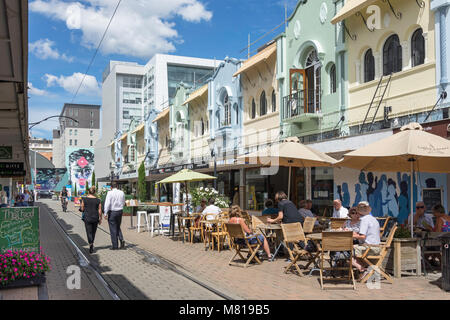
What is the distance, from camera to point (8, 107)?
11.1 m

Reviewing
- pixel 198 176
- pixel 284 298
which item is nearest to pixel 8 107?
pixel 198 176

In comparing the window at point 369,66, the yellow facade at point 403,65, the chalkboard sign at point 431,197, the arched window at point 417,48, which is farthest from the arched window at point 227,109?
the chalkboard sign at point 431,197

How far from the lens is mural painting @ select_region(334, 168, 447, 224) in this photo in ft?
39.1

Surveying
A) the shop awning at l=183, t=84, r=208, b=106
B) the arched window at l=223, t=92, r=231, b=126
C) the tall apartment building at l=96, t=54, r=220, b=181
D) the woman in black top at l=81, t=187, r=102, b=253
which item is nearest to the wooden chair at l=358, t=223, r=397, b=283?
the woman in black top at l=81, t=187, r=102, b=253

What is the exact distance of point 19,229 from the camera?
27.0 feet

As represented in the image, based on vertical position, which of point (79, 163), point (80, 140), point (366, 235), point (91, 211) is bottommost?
point (366, 235)

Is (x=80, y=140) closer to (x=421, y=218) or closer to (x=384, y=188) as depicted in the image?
(x=384, y=188)

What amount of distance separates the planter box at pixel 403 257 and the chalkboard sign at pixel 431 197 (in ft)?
12.5

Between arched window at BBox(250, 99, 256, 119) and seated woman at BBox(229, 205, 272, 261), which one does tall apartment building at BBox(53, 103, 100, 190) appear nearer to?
arched window at BBox(250, 99, 256, 119)

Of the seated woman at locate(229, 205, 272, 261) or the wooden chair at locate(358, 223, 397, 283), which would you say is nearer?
the wooden chair at locate(358, 223, 397, 283)

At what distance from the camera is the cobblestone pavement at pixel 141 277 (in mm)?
6992

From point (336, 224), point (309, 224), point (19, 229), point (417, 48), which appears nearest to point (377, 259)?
point (336, 224)

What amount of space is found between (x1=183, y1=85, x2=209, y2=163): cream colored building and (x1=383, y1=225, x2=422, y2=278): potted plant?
57.7ft

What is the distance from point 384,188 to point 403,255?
5.36 m
